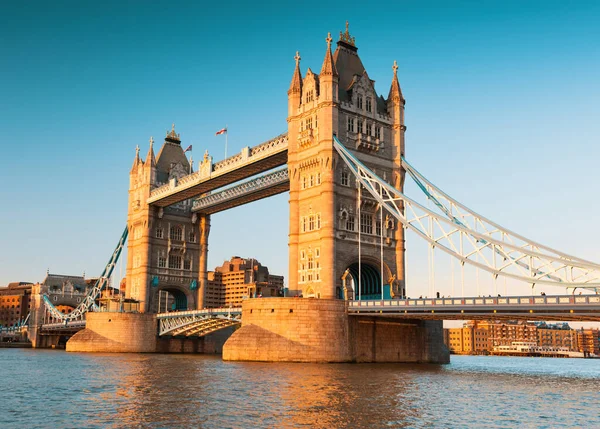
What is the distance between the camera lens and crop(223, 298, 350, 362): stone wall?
60.3 metres

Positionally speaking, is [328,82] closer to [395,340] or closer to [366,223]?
[366,223]

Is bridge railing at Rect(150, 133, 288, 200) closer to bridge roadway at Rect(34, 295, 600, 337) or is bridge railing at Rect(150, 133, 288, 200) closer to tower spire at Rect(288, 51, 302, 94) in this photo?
tower spire at Rect(288, 51, 302, 94)

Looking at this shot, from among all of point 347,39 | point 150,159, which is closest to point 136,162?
point 150,159

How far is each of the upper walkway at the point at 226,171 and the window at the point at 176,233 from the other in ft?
15.3

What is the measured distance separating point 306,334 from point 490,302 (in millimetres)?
16646

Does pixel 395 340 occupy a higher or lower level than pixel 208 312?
lower

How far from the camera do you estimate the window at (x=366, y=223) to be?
233 ft

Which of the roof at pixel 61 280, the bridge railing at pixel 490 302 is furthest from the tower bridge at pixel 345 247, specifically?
the roof at pixel 61 280

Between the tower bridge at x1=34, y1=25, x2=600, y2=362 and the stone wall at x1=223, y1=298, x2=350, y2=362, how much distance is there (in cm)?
9

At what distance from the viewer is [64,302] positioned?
477 ft

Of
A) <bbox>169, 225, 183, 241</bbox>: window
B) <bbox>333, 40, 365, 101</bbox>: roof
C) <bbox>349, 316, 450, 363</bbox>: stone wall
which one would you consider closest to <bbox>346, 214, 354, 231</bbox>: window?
<bbox>349, 316, 450, 363</bbox>: stone wall

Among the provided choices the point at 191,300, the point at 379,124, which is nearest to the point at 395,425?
the point at 379,124

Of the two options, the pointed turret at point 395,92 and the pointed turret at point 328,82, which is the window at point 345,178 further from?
the pointed turret at point 395,92

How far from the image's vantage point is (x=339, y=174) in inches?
2724
